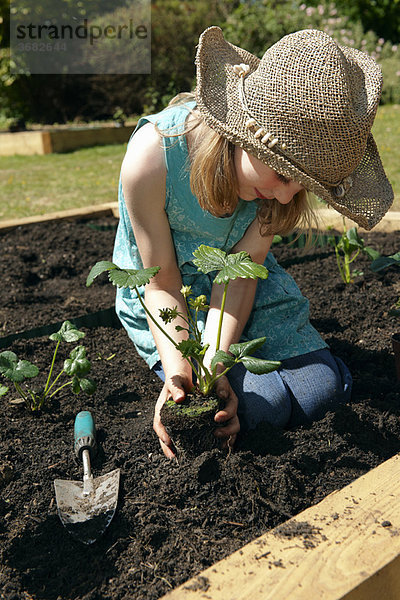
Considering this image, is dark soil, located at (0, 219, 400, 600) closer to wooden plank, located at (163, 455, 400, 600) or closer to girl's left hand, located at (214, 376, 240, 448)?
girl's left hand, located at (214, 376, 240, 448)

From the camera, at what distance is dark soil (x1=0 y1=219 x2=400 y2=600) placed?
1389 mm

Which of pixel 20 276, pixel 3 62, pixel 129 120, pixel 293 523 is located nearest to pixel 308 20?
pixel 129 120

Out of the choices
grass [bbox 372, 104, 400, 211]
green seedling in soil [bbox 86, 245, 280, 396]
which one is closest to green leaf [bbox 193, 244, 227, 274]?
green seedling in soil [bbox 86, 245, 280, 396]

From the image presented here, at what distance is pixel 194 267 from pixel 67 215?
6.99 ft

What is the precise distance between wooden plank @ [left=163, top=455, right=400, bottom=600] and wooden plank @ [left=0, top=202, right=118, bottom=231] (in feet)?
10.3

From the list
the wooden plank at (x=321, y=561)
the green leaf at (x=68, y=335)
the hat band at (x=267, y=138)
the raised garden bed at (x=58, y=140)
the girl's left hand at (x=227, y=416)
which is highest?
the hat band at (x=267, y=138)

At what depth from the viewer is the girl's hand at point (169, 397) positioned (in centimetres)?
169

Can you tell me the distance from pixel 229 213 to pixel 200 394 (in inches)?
26.2

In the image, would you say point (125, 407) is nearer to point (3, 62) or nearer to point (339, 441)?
point (339, 441)

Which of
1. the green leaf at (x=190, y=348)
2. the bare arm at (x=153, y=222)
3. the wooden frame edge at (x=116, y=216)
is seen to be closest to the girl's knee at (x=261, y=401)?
the bare arm at (x=153, y=222)

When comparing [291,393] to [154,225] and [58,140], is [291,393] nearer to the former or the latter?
[154,225]

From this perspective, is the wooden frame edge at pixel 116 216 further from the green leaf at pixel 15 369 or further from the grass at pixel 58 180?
the green leaf at pixel 15 369

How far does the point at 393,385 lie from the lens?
6.75 ft

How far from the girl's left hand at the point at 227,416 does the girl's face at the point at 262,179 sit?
551 mm
